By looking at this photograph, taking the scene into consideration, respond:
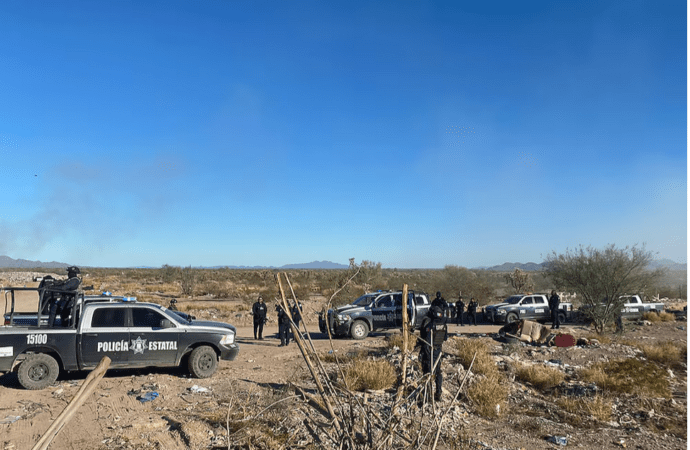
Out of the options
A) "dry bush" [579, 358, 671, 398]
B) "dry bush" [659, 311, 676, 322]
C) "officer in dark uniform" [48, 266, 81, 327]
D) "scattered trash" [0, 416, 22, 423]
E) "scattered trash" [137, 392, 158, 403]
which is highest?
"officer in dark uniform" [48, 266, 81, 327]

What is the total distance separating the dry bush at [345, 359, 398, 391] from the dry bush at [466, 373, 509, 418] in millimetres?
1695

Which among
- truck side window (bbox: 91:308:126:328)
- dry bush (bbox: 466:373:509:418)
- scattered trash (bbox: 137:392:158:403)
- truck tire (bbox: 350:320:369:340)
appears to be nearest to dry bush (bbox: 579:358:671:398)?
dry bush (bbox: 466:373:509:418)

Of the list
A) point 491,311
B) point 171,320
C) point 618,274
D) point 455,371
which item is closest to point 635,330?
point 618,274

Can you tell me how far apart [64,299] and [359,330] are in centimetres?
998

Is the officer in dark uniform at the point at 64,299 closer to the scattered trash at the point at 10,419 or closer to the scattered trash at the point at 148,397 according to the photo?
the scattered trash at the point at 10,419

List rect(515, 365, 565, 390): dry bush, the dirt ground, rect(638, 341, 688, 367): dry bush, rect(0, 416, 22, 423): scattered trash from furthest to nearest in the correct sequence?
rect(638, 341, 688, 367): dry bush < rect(515, 365, 565, 390): dry bush < rect(0, 416, 22, 423): scattered trash < the dirt ground

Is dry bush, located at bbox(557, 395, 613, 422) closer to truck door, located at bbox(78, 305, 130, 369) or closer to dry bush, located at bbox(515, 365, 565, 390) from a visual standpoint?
dry bush, located at bbox(515, 365, 565, 390)

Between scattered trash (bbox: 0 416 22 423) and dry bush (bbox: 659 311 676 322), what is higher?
scattered trash (bbox: 0 416 22 423)

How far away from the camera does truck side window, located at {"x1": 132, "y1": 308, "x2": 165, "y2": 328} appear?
386 inches

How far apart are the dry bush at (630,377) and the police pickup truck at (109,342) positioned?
836 centimetres

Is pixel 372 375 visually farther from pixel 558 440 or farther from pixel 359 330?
pixel 359 330

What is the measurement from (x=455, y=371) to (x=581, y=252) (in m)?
12.9

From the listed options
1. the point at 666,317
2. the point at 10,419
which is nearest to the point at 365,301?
the point at 10,419

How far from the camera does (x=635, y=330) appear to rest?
2019cm
